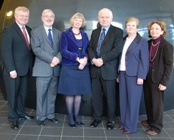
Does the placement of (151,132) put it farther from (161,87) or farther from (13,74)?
(13,74)

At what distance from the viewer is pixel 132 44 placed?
264 centimetres

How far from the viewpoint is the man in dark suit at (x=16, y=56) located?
2.73 metres

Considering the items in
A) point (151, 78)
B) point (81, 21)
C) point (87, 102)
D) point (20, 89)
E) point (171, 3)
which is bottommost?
point (87, 102)

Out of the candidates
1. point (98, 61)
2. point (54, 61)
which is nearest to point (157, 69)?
point (98, 61)

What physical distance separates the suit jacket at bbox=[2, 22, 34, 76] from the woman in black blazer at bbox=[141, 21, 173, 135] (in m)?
1.57

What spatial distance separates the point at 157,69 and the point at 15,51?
177 cm

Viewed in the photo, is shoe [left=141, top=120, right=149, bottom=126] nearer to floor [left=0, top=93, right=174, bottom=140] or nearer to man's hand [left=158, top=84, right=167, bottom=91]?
floor [left=0, top=93, right=174, bottom=140]

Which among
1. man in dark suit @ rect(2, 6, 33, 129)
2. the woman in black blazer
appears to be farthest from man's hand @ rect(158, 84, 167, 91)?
man in dark suit @ rect(2, 6, 33, 129)

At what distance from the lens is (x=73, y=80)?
281cm

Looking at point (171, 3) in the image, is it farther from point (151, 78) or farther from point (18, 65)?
point (18, 65)

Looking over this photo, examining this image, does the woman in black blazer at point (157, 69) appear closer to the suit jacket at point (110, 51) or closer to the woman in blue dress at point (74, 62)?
the suit jacket at point (110, 51)

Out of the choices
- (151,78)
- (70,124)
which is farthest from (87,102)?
(151,78)

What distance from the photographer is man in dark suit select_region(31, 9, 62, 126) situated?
280 centimetres

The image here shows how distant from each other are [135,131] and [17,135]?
4.78ft
